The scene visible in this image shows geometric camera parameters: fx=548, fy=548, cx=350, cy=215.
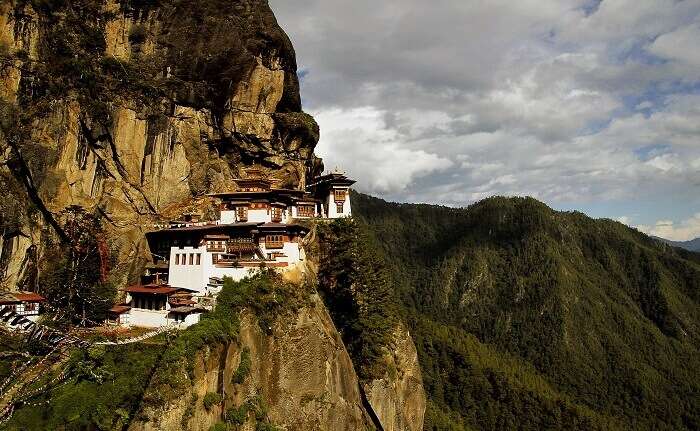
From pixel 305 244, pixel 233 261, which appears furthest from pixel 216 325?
pixel 305 244

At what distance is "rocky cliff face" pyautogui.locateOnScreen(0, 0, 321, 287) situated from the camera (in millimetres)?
57375

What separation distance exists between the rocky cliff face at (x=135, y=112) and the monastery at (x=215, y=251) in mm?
5575

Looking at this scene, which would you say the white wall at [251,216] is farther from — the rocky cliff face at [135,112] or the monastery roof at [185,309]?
the monastery roof at [185,309]

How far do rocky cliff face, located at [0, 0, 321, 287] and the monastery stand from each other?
5.57m

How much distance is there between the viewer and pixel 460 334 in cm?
17775

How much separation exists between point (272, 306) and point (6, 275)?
2735cm

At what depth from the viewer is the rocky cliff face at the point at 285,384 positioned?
38.2 meters

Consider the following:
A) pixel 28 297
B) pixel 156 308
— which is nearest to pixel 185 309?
pixel 156 308

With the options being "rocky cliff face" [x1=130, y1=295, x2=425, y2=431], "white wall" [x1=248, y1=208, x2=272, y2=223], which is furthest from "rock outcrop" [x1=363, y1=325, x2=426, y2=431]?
"white wall" [x1=248, y1=208, x2=272, y2=223]

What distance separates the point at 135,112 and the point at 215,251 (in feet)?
73.0

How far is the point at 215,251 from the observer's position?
5456 centimetres

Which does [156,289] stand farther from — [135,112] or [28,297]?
[135,112]

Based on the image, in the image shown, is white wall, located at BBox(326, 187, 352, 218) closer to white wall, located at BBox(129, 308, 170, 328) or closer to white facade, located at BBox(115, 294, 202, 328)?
white facade, located at BBox(115, 294, 202, 328)

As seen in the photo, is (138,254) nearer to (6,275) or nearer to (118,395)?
(6,275)
